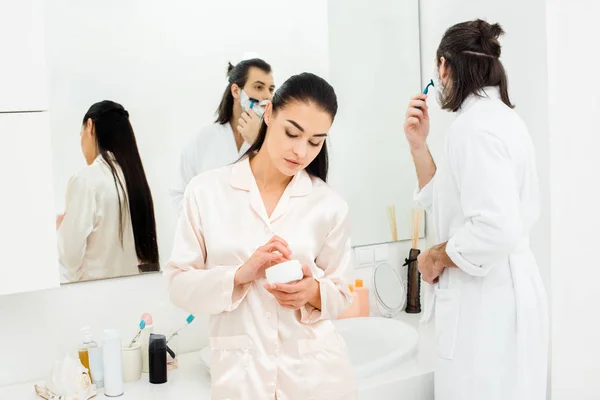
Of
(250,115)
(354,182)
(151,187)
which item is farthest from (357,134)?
(151,187)

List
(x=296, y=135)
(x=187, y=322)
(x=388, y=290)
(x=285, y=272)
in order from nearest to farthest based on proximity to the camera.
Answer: (x=285, y=272) < (x=296, y=135) < (x=187, y=322) < (x=388, y=290)

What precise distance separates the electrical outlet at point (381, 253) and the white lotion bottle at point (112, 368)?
118cm

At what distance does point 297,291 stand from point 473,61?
3.02 feet

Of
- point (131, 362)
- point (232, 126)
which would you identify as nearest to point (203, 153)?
point (232, 126)

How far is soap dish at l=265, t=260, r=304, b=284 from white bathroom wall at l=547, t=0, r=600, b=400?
1.23 metres

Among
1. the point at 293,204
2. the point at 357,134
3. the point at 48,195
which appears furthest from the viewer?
the point at 357,134

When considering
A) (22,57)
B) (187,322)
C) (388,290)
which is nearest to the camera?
(22,57)

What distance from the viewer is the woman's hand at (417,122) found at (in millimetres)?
1980

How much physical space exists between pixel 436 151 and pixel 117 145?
4.26 feet

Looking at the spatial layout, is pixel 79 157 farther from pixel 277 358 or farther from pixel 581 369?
pixel 581 369

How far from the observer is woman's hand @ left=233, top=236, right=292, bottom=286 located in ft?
4.27

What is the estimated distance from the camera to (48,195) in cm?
167

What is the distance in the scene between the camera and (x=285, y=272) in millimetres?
1286

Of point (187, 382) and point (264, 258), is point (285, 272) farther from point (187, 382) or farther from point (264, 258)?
point (187, 382)
